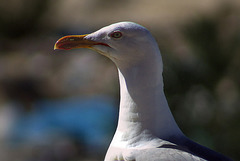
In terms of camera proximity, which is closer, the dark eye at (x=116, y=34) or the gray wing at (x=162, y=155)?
the gray wing at (x=162, y=155)

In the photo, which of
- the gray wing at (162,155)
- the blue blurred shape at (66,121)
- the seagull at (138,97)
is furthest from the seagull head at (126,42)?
the blue blurred shape at (66,121)

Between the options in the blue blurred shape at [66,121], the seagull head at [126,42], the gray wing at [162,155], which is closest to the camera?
the gray wing at [162,155]

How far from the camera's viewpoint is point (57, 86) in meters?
10.1

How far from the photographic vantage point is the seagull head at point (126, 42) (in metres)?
2.15

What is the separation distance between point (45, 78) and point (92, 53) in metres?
1.21

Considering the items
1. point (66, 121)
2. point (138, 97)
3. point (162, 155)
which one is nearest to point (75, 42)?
point (138, 97)

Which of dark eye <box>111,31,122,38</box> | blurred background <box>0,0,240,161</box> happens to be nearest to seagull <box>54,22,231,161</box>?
dark eye <box>111,31,122,38</box>

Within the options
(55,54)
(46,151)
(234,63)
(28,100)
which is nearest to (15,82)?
(28,100)

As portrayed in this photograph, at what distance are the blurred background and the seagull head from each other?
9.05ft

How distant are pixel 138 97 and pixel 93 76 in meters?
7.89

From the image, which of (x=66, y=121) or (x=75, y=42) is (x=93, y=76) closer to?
(x=66, y=121)

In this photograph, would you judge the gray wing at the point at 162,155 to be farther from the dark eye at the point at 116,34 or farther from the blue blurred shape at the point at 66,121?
the blue blurred shape at the point at 66,121

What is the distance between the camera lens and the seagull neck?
7.22 feet

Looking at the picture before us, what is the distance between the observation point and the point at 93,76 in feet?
33.1
